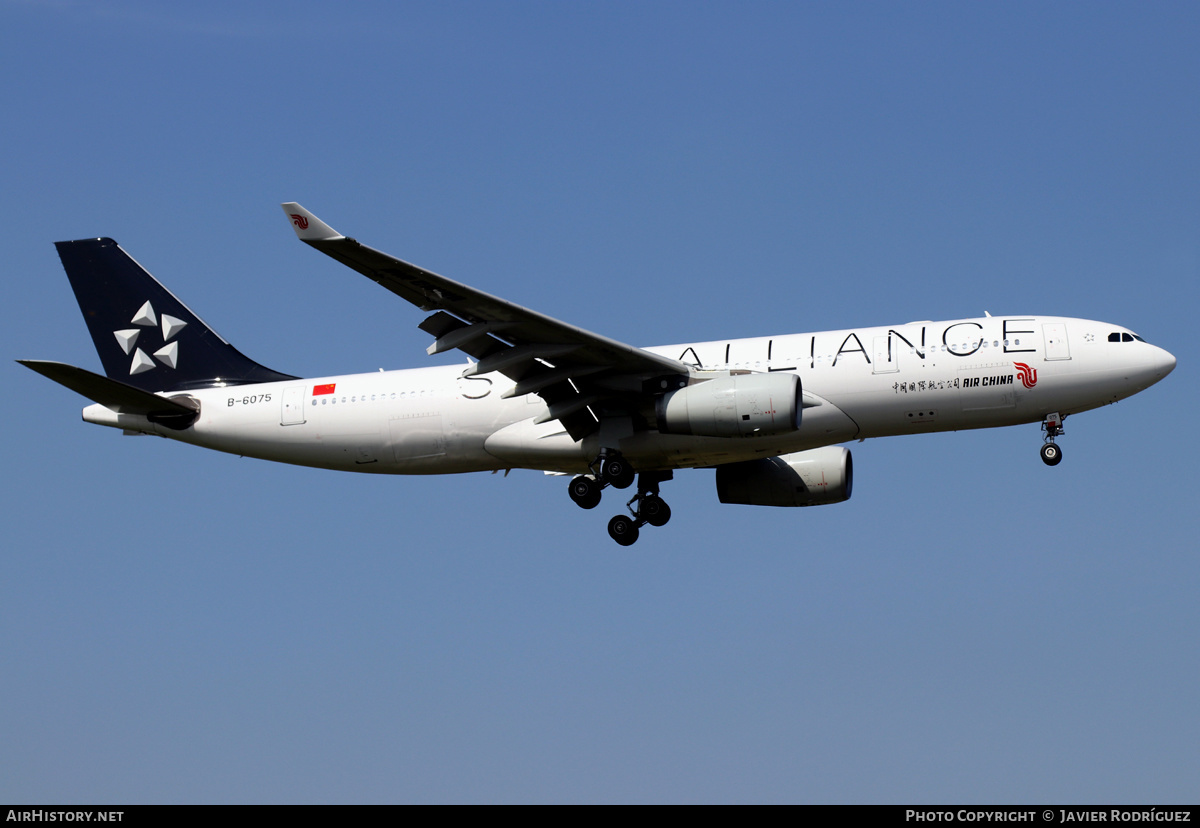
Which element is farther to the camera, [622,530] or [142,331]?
→ [142,331]

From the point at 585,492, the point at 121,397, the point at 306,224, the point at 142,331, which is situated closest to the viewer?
the point at 306,224

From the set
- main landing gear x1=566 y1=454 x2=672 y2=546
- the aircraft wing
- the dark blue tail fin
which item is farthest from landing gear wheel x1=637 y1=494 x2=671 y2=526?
the dark blue tail fin

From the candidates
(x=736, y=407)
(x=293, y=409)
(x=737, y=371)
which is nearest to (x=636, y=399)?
(x=737, y=371)

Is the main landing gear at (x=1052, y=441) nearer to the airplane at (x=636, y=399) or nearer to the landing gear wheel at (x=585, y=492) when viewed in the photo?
the airplane at (x=636, y=399)

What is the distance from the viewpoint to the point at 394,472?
32.7 m

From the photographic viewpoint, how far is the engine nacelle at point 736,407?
28062 mm

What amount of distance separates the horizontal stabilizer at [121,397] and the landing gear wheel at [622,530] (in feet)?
34.7

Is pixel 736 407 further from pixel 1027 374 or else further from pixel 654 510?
pixel 1027 374

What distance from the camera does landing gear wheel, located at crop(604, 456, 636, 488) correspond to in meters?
30.4

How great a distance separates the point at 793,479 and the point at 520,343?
8780mm

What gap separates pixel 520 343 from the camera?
2892 cm

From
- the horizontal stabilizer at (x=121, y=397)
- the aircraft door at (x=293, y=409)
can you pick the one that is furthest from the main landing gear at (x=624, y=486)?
Result: the horizontal stabilizer at (x=121, y=397)
